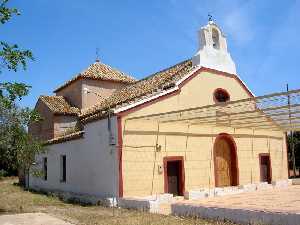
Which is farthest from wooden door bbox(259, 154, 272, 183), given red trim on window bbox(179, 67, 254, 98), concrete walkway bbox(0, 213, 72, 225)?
concrete walkway bbox(0, 213, 72, 225)

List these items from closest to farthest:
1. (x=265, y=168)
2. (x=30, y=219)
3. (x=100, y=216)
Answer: (x=30, y=219) < (x=100, y=216) < (x=265, y=168)

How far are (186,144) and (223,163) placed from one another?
3410 millimetres

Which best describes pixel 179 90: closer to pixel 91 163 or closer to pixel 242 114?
pixel 242 114

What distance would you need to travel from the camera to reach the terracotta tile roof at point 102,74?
2837 cm

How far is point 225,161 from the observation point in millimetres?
22312

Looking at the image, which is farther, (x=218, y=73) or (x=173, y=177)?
(x=218, y=73)

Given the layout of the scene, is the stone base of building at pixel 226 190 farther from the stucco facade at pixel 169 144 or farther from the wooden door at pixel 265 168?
the wooden door at pixel 265 168

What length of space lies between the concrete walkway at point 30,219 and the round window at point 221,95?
1150cm

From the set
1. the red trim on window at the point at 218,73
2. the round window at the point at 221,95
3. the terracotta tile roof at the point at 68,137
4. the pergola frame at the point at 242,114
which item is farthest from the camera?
the round window at the point at 221,95

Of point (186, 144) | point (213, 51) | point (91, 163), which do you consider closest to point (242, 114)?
point (186, 144)

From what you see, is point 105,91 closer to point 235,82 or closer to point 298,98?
point 235,82

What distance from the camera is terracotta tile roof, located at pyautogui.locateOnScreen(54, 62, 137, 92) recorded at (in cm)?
2837

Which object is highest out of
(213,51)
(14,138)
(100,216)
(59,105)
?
(213,51)

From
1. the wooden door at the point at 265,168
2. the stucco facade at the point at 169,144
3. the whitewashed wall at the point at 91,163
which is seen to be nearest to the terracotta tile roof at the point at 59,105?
the stucco facade at the point at 169,144
